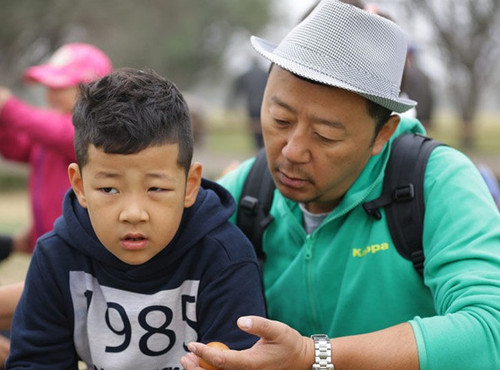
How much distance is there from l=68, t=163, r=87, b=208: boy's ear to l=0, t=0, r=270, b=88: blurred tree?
14.6 m

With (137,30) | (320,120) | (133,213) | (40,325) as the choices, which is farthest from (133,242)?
(137,30)

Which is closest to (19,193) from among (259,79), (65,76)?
(259,79)

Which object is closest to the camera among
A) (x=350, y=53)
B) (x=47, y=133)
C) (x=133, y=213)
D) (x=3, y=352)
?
(x=133, y=213)

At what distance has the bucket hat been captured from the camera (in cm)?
523

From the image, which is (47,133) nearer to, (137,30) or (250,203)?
(250,203)

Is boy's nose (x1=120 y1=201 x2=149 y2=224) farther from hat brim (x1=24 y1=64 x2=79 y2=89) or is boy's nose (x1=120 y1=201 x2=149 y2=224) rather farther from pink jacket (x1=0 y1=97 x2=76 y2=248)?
hat brim (x1=24 y1=64 x2=79 y2=89)

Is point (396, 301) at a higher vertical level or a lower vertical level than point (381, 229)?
lower

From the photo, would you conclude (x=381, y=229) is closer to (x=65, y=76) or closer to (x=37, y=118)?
(x=37, y=118)

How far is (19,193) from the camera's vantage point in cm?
1617

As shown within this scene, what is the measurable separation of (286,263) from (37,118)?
237 centimetres

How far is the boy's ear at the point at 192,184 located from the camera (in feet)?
8.08

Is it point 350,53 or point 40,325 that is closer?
point 40,325

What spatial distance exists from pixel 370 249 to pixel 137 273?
2.75 ft

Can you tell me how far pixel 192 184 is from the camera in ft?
8.17
